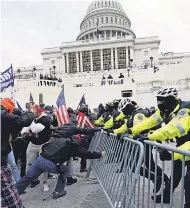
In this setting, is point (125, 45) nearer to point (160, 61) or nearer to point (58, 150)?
point (160, 61)

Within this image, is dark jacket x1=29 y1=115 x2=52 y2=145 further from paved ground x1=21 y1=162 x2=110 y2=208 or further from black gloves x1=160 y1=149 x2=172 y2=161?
black gloves x1=160 y1=149 x2=172 y2=161

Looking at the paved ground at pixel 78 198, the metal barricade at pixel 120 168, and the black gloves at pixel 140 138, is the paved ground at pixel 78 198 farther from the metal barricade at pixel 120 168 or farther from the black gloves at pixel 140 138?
the black gloves at pixel 140 138

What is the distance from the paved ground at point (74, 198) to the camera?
4.43 metres

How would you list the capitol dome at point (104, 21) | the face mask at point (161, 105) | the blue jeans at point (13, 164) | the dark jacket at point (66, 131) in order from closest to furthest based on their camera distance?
the face mask at point (161, 105) < the dark jacket at point (66, 131) < the blue jeans at point (13, 164) < the capitol dome at point (104, 21)

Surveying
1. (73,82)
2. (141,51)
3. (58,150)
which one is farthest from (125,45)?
(58,150)

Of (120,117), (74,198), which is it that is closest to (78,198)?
(74,198)

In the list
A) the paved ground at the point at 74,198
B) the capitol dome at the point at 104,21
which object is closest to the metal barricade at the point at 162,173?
the paved ground at the point at 74,198

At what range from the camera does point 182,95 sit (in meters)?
29.5

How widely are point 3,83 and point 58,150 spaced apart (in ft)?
30.8

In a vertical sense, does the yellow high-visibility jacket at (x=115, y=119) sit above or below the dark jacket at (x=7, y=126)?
below

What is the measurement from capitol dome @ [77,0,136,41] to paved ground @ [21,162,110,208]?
2849 inches

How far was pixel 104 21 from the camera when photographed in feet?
255

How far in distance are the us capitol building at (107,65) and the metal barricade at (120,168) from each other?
24349 millimetres

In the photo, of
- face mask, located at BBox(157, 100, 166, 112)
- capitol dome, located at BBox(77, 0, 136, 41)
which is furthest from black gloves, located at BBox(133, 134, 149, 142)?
capitol dome, located at BBox(77, 0, 136, 41)
